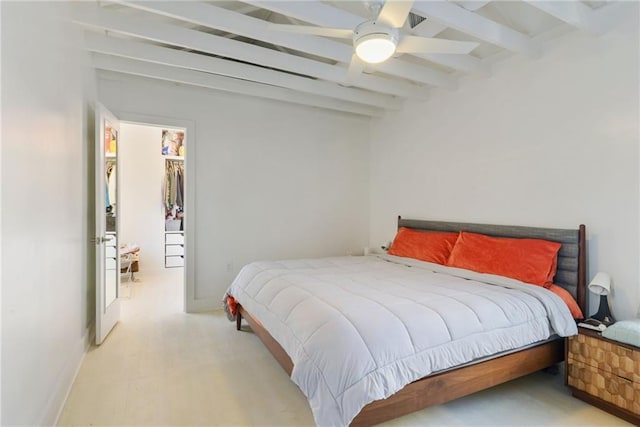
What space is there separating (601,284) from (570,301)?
0.80 feet

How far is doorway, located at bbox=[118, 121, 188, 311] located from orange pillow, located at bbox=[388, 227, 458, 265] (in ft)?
13.3

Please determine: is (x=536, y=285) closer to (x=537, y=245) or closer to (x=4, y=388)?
(x=537, y=245)

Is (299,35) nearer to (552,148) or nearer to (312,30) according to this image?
(312,30)

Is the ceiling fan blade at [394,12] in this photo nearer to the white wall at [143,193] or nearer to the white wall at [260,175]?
the white wall at [260,175]

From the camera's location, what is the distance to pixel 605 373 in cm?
213

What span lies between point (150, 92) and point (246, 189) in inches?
61.1

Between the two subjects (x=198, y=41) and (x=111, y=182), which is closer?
(x=198, y=41)

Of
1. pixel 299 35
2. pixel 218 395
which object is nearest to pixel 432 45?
pixel 299 35

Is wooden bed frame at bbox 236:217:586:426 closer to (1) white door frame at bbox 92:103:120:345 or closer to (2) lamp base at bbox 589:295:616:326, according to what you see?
(2) lamp base at bbox 589:295:616:326

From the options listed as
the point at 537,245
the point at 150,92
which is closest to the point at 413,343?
the point at 537,245

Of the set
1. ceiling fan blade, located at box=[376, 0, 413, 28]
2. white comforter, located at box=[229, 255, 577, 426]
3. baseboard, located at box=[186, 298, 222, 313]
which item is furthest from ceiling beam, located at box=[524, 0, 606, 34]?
baseboard, located at box=[186, 298, 222, 313]

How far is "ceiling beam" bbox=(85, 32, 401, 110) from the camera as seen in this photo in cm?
290

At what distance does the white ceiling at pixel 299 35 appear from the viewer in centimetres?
240

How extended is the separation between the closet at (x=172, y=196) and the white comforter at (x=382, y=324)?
432 centimetres
